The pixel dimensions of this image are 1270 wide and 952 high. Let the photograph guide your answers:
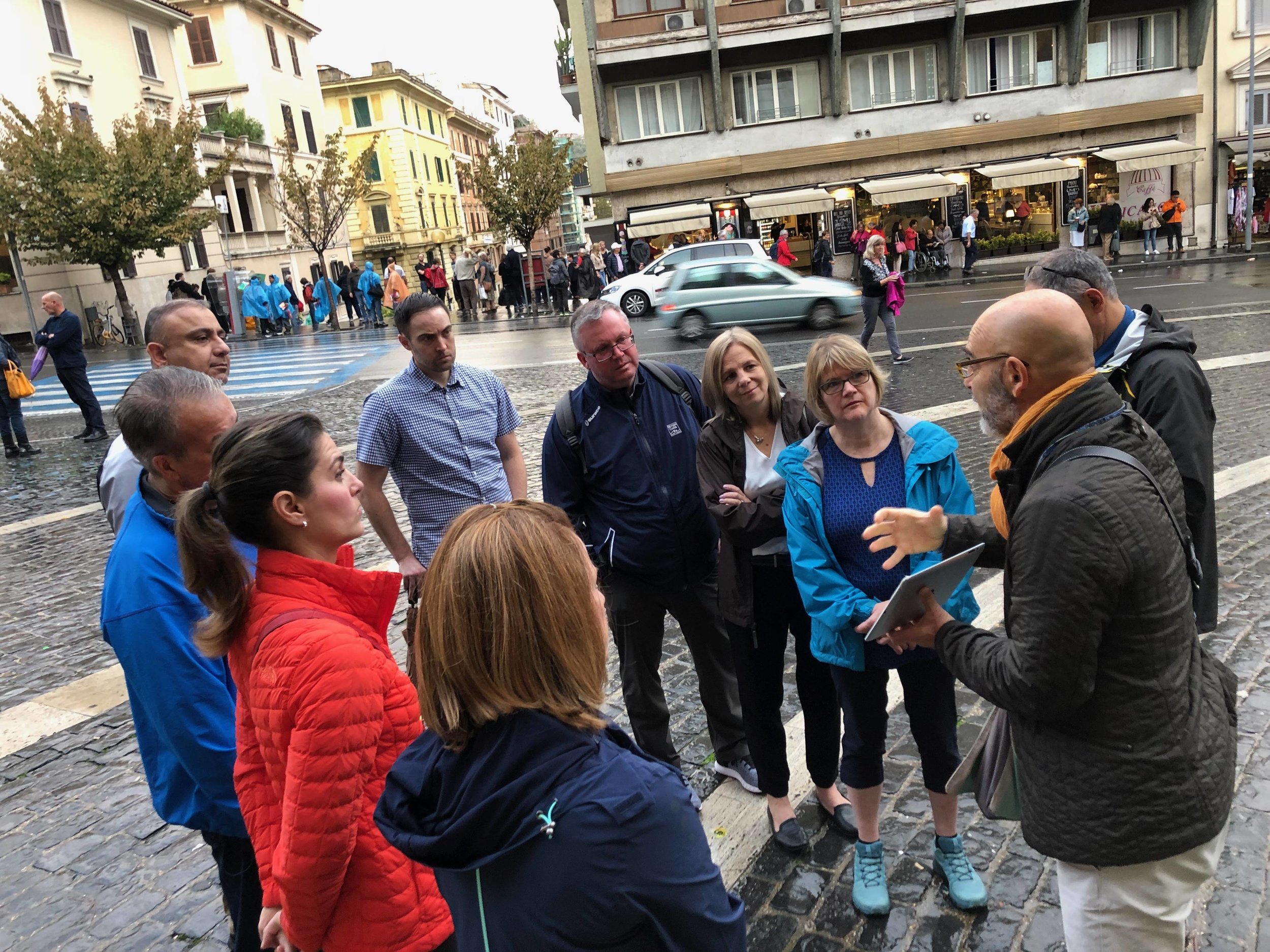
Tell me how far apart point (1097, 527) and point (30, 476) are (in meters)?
12.1

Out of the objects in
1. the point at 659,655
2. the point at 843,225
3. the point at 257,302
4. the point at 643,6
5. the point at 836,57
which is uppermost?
the point at 643,6

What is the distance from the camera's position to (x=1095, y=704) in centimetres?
180

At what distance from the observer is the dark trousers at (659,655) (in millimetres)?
3631

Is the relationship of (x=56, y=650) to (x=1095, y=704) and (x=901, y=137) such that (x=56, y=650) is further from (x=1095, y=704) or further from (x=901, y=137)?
(x=901, y=137)

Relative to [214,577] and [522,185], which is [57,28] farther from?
[214,577]

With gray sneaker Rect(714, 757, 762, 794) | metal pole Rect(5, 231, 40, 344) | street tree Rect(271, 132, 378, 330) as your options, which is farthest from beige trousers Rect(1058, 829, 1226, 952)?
street tree Rect(271, 132, 378, 330)

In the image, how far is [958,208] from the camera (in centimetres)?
3047

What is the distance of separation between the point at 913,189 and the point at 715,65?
7644mm

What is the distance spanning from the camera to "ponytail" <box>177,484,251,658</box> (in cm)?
188

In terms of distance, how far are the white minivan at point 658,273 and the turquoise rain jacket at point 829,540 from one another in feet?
54.3

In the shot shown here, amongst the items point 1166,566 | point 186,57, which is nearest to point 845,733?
point 1166,566

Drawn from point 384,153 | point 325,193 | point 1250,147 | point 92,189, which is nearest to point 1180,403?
point 1250,147

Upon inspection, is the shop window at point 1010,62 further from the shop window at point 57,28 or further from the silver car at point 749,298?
the shop window at point 57,28

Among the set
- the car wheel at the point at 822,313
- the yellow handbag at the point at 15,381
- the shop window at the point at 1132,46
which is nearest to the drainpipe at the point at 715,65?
the shop window at the point at 1132,46
